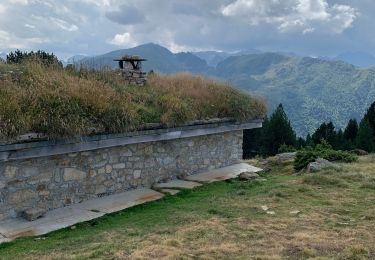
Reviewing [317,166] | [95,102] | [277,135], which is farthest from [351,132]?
[95,102]

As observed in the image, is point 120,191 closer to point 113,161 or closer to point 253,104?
point 113,161

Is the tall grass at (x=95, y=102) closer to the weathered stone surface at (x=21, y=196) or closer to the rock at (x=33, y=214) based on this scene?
the weathered stone surface at (x=21, y=196)

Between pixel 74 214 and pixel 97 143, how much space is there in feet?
4.67

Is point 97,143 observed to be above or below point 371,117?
below

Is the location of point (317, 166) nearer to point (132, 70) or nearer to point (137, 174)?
point (137, 174)

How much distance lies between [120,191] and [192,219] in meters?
2.47

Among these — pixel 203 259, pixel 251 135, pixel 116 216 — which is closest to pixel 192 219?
pixel 116 216

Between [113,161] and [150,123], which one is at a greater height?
[150,123]

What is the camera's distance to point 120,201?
8.52m

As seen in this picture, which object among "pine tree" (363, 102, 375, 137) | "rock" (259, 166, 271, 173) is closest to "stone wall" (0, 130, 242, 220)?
"rock" (259, 166, 271, 173)

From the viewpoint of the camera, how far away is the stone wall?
7.29 metres

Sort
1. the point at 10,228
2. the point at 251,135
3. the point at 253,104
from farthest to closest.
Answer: the point at 251,135 → the point at 253,104 → the point at 10,228

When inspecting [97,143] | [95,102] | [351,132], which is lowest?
[351,132]

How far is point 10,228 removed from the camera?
693 cm
